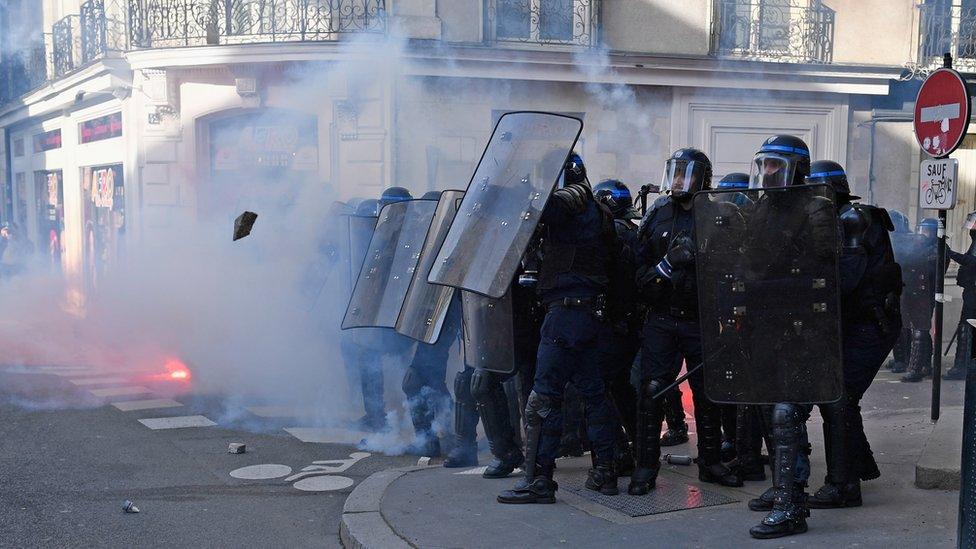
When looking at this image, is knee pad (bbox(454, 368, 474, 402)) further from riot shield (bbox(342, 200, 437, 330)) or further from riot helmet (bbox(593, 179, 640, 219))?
riot helmet (bbox(593, 179, 640, 219))

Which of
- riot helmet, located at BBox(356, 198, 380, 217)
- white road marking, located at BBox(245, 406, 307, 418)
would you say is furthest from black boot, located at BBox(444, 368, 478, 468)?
white road marking, located at BBox(245, 406, 307, 418)

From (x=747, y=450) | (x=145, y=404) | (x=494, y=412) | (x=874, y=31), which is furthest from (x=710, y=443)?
(x=874, y=31)

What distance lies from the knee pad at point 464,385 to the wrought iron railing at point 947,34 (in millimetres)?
10193

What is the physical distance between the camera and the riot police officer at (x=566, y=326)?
4.76 m

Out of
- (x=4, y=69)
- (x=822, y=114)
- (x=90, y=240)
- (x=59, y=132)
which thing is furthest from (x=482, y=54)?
(x=4, y=69)

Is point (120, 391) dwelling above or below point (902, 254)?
below

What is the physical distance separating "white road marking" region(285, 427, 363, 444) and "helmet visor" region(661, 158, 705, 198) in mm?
2868

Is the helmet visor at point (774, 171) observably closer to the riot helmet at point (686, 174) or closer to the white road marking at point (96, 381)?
the riot helmet at point (686, 174)

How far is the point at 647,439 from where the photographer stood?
16.1 ft

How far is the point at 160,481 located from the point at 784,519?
11.0 feet

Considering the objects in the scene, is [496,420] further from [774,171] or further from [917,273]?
[917,273]

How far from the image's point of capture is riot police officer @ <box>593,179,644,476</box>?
5.04 metres

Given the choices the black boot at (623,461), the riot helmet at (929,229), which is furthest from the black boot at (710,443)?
the riot helmet at (929,229)

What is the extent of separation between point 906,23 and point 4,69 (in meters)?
15.5
